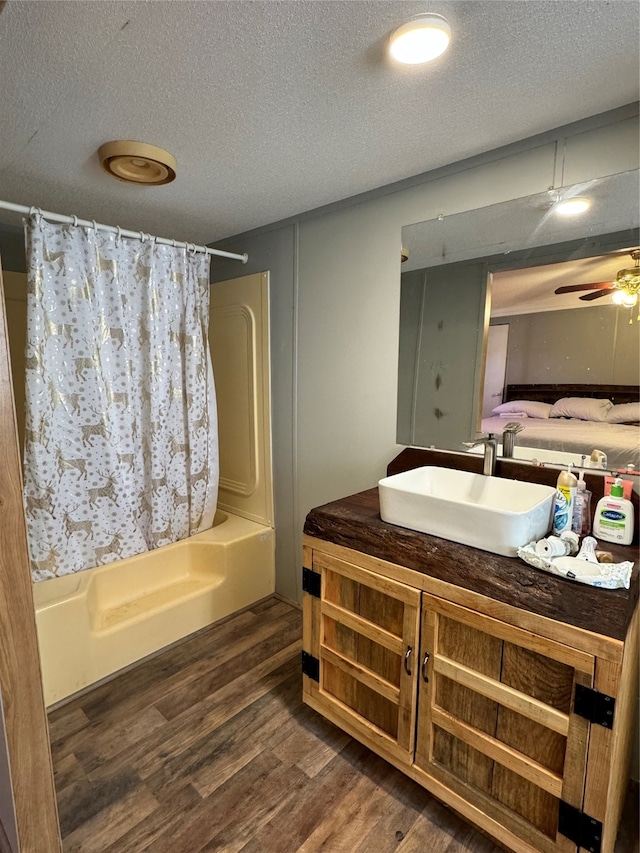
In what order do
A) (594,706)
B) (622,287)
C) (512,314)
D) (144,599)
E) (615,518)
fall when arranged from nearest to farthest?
(594,706) < (615,518) < (622,287) < (512,314) < (144,599)

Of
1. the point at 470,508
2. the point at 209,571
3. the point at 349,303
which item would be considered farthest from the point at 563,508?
the point at 209,571

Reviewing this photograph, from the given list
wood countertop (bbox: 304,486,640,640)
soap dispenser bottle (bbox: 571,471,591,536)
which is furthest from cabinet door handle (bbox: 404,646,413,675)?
soap dispenser bottle (bbox: 571,471,591,536)

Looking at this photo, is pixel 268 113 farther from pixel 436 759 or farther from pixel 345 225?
pixel 436 759

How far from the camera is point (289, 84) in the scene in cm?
124

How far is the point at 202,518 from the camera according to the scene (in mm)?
2578

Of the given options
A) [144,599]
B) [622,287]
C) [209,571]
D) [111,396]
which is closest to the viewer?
[622,287]

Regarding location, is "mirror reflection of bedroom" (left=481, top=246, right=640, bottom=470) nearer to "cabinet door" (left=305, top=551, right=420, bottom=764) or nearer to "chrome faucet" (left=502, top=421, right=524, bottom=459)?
"chrome faucet" (left=502, top=421, right=524, bottom=459)

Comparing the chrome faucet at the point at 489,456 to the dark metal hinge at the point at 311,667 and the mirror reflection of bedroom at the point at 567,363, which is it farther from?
the dark metal hinge at the point at 311,667

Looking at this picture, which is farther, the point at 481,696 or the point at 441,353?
the point at 441,353

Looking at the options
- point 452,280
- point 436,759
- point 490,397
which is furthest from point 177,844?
point 452,280

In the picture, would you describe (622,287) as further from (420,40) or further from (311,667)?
(311,667)

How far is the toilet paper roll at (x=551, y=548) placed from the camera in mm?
1166

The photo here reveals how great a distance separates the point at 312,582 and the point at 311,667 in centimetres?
35

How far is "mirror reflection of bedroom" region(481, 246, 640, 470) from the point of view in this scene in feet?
4.70
